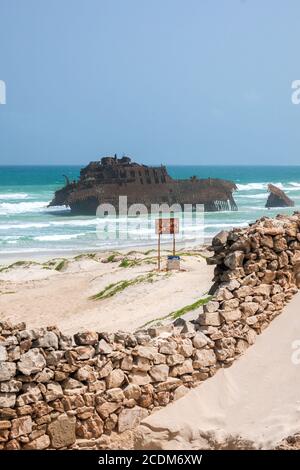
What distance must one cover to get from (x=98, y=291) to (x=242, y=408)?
13.6 m

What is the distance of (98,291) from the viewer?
833 inches

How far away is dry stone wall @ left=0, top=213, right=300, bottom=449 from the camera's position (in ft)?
23.4

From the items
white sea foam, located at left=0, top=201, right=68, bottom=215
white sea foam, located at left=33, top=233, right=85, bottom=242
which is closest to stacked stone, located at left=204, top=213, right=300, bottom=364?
white sea foam, located at left=33, top=233, right=85, bottom=242

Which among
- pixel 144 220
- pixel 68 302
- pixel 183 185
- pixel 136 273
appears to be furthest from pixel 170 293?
pixel 183 185

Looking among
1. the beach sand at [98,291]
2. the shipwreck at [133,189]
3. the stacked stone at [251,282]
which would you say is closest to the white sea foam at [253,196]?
the shipwreck at [133,189]

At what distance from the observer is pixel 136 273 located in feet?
74.0

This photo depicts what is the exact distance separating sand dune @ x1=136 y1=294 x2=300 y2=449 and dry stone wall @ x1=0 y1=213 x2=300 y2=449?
15 centimetres

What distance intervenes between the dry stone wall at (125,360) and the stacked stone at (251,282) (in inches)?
0.5

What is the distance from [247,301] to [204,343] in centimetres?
92

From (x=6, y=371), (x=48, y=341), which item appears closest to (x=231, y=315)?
(x=48, y=341)

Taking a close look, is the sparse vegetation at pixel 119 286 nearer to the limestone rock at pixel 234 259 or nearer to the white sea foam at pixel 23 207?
the limestone rock at pixel 234 259

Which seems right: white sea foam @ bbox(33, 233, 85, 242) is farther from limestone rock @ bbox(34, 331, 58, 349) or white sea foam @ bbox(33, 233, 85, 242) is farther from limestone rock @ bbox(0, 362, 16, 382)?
limestone rock @ bbox(0, 362, 16, 382)

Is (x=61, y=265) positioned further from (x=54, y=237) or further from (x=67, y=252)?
(x=54, y=237)

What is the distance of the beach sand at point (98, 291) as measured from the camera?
1480 cm
